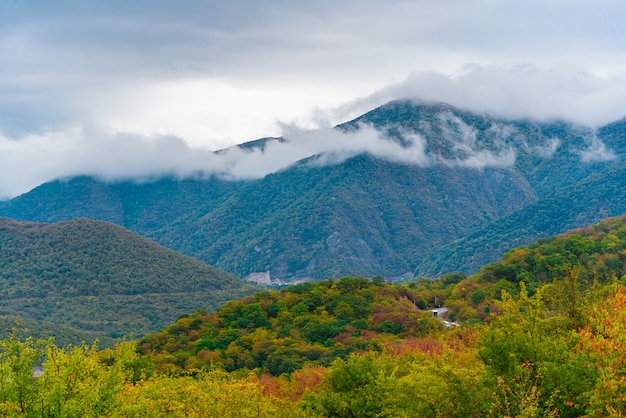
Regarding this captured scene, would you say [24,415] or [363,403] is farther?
[363,403]

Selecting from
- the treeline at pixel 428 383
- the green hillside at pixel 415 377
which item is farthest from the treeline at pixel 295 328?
the treeline at pixel 428 383

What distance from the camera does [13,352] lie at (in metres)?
37.2

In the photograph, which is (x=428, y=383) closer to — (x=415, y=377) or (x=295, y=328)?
(x=415, y=377)

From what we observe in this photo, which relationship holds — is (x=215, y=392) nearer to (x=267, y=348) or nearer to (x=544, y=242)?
(x=267, y=348)

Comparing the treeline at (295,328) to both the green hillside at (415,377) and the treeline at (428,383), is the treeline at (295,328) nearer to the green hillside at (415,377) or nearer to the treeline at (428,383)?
the green hillside at (415,377)

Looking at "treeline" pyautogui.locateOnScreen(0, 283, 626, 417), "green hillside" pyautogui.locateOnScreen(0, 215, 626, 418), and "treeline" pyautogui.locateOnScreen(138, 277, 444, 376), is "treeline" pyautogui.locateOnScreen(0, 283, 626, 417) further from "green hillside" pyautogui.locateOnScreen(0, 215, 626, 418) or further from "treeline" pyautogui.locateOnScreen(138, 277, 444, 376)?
"treeline" pyautogui.locateOnScreen(138, 277, 444, 376)

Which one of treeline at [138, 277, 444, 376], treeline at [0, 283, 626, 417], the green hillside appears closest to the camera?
treeline at [0, 283, 626, 417]

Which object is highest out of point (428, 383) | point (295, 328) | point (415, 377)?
point (428, 383)

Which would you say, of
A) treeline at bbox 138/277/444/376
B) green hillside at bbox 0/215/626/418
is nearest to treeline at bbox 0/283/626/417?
green hillside at bbox 0/215/626/418

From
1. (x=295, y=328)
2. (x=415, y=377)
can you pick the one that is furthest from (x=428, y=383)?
(x=295, y=328)

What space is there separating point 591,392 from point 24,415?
28.2m

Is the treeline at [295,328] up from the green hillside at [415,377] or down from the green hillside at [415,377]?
down

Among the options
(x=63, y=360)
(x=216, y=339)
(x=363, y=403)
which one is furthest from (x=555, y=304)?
(x=216, y=339)

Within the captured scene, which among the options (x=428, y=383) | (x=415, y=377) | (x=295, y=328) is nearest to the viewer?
(x=428, y=383)
